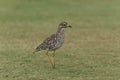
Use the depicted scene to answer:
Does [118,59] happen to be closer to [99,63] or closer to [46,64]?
[99,63]

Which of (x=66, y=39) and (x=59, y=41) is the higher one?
(x=66, y=39)

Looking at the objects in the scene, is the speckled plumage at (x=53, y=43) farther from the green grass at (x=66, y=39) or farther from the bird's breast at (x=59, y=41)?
the green grass at (x=66, y=39)

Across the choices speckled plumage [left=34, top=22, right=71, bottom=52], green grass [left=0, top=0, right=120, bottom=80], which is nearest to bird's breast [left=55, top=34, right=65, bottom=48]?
speckled plumage [left=34, top=22, right=71, bottom=52]

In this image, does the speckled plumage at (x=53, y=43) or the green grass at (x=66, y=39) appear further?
the speckled plumage at (x=53, y=43)

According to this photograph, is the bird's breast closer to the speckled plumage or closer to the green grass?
the speckled plumage

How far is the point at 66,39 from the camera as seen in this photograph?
60.4 feet

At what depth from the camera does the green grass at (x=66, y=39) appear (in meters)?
12.3

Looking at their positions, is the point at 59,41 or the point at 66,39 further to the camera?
the point at 66,39

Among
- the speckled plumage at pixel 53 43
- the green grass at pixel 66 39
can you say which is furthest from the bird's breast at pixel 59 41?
the green grass at pixel 66 39

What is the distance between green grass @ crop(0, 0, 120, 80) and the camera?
12328mm

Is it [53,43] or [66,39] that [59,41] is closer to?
[53,43]

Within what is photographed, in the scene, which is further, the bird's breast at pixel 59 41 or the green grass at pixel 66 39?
the bird's breast at pixel 59 41

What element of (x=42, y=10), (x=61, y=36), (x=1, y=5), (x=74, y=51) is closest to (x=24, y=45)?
(x=74, y=51)

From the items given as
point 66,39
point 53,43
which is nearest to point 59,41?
point 53,43
